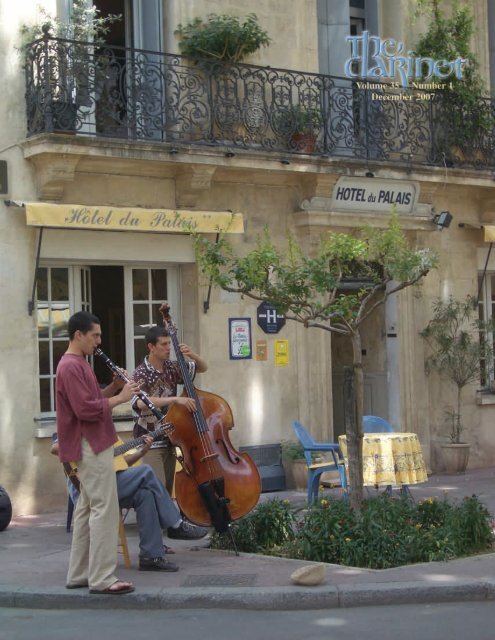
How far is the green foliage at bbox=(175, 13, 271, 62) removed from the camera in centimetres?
1322

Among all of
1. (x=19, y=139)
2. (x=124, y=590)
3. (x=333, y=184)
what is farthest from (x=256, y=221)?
(x=124, y=590)

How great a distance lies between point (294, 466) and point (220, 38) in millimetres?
5141

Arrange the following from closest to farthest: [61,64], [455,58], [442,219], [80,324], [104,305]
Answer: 1. [80,324]
2. [61,64]
3. [104,305]
4. [442,219]
5. [455,58]

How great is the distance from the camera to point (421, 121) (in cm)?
1504

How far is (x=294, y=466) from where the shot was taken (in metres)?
13.4

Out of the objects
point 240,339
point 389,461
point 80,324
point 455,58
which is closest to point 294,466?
point 240,339

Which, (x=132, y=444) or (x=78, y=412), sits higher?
(x=78, y=412)

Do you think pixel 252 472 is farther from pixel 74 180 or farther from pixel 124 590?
pixel 74 180

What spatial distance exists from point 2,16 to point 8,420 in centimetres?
429

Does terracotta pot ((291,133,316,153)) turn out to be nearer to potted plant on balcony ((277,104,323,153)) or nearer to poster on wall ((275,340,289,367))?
potted plant on balcony ((277,104,323,153))

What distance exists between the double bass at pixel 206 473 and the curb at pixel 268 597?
3.57 feet

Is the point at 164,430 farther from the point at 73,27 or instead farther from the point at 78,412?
the point at 73,27

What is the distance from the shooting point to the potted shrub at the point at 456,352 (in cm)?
1484

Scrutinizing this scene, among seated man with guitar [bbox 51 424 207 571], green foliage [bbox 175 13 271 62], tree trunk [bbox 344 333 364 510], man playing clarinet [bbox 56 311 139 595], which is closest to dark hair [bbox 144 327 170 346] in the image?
seated man with guitar [bbox 51 424 207 571]
